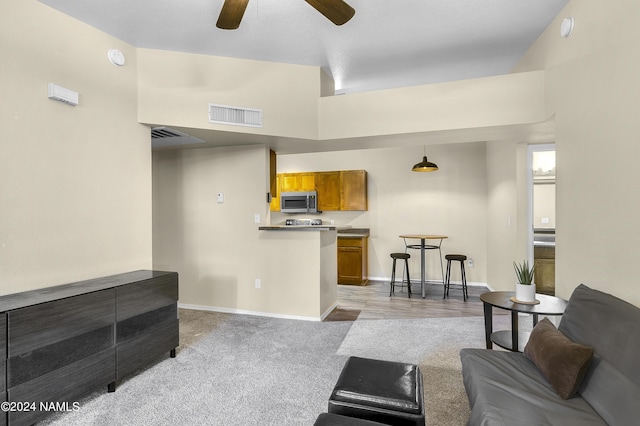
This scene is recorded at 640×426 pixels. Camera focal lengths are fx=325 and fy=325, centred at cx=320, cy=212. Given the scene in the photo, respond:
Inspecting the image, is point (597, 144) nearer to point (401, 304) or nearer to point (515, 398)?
point (515, 398)

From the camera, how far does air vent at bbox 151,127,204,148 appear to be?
353cm

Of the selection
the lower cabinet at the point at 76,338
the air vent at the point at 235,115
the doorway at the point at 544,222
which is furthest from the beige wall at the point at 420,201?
the lower cabinet at the point at 76,338

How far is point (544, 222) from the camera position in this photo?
467 cm

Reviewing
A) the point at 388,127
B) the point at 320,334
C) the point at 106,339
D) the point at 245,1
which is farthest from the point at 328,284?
the point at 245,1

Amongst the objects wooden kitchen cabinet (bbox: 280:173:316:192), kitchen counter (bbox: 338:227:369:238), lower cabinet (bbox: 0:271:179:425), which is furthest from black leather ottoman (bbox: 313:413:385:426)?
wooden kitchen cabinet (bbox: 280:173:316:192)

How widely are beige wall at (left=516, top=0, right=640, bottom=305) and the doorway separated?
189cm

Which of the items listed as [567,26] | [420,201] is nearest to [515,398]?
[567,26]

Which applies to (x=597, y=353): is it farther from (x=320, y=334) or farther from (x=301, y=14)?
(x=301, y=14)

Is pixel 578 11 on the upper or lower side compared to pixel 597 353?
upper

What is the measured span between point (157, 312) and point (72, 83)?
1.97 metres

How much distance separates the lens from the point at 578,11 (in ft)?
7.80

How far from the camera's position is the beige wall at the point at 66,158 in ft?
7.28

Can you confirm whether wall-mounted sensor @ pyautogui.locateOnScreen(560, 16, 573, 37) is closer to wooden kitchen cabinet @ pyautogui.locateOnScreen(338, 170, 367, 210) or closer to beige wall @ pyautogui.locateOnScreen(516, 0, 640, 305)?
beige wall @ pyautogui.locateOnScreen(516, 0, 640, 305)

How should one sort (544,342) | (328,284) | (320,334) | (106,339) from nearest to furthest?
(544,342) < (106,339) < (320,334) < (328,284)
